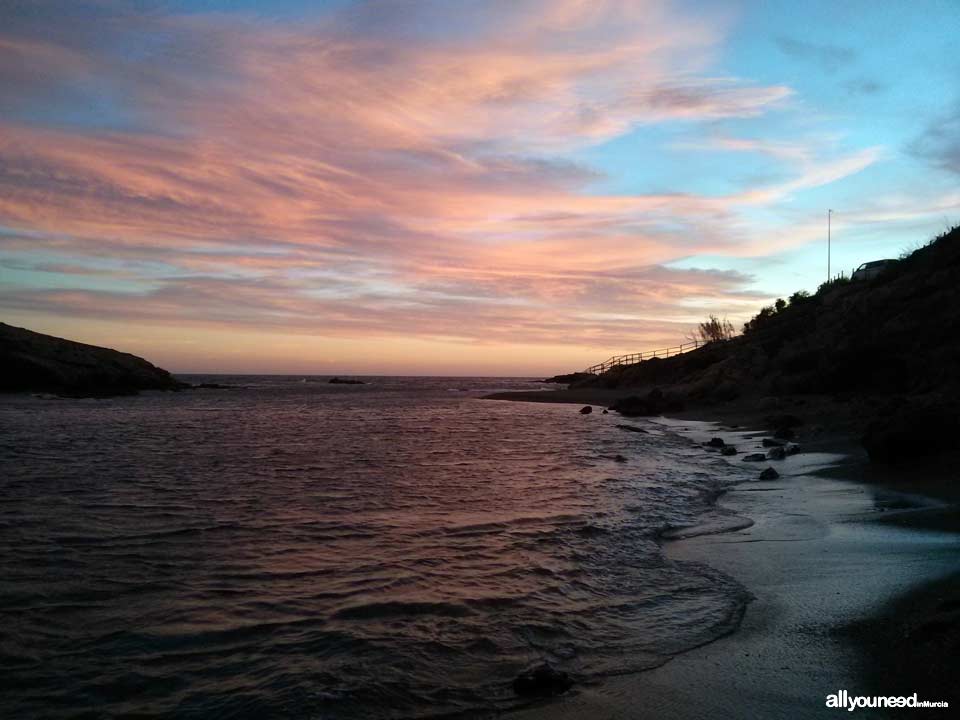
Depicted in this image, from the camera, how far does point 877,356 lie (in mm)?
25000

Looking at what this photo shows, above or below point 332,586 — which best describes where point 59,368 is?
above

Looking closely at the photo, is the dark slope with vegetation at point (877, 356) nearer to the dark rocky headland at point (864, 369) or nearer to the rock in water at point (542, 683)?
the dark rocky headland at point (864, 369)

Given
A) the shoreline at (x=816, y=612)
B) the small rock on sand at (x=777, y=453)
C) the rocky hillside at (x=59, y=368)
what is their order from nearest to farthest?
1. the shoreline at (x=816, y=612)
2. the small rock on sand at (x=777, y=453)
3. the rocky hillside at (x=59, y=368)

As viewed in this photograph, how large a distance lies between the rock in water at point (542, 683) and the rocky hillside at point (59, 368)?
67809mm

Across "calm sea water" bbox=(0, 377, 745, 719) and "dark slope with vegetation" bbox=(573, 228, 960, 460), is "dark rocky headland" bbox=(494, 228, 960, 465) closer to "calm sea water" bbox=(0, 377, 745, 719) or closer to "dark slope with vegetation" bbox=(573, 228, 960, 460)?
"dark slope with vegetation" bbox=(573, 228, 960, 460)

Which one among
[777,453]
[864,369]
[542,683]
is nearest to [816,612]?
[542,683]

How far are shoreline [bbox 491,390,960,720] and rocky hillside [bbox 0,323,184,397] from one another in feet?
218

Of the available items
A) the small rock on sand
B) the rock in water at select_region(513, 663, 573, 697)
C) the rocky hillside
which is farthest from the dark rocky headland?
the rocky hillside

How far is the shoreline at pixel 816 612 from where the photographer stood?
15.8 feet

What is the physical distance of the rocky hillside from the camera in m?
59.5

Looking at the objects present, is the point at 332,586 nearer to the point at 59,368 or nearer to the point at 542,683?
the point at 542,683

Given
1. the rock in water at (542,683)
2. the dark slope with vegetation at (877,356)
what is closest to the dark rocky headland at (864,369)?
the dark slope with vegetation at (877,356)

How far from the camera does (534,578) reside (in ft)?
27.8

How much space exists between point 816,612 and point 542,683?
3035 millimetres
